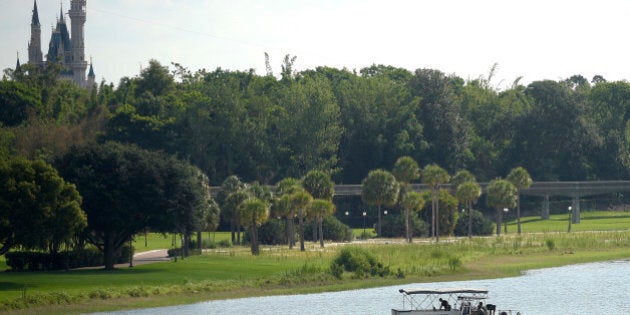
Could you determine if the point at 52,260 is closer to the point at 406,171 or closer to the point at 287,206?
the point at 287,206

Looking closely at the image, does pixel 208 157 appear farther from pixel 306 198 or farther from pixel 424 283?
pixel 424 283

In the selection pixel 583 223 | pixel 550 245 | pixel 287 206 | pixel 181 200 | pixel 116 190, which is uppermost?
pixel 116 190

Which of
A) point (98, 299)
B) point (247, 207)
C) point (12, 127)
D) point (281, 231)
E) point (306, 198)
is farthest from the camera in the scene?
point (12, 127)

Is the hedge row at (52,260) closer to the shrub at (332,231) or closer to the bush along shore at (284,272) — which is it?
the bush along shore at (284,272)

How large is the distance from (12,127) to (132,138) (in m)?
23.0

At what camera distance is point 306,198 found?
422 feet

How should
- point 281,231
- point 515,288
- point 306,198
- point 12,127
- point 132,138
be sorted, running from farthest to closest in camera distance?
point 12,127, point 132,138, point 281,231, point 306,198, point 515,288

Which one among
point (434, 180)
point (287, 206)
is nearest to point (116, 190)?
point (287, 206)

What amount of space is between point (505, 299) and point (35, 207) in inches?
1359

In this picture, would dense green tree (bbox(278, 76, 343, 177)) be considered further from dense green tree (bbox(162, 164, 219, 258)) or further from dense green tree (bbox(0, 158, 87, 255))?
dense green tree (bbox(0, 158, 87, 255))

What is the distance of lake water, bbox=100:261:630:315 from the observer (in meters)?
84.9

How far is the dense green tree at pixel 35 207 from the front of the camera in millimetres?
91562

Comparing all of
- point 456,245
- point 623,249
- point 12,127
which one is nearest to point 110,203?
point 456,245

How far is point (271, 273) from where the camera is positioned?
335 ft
